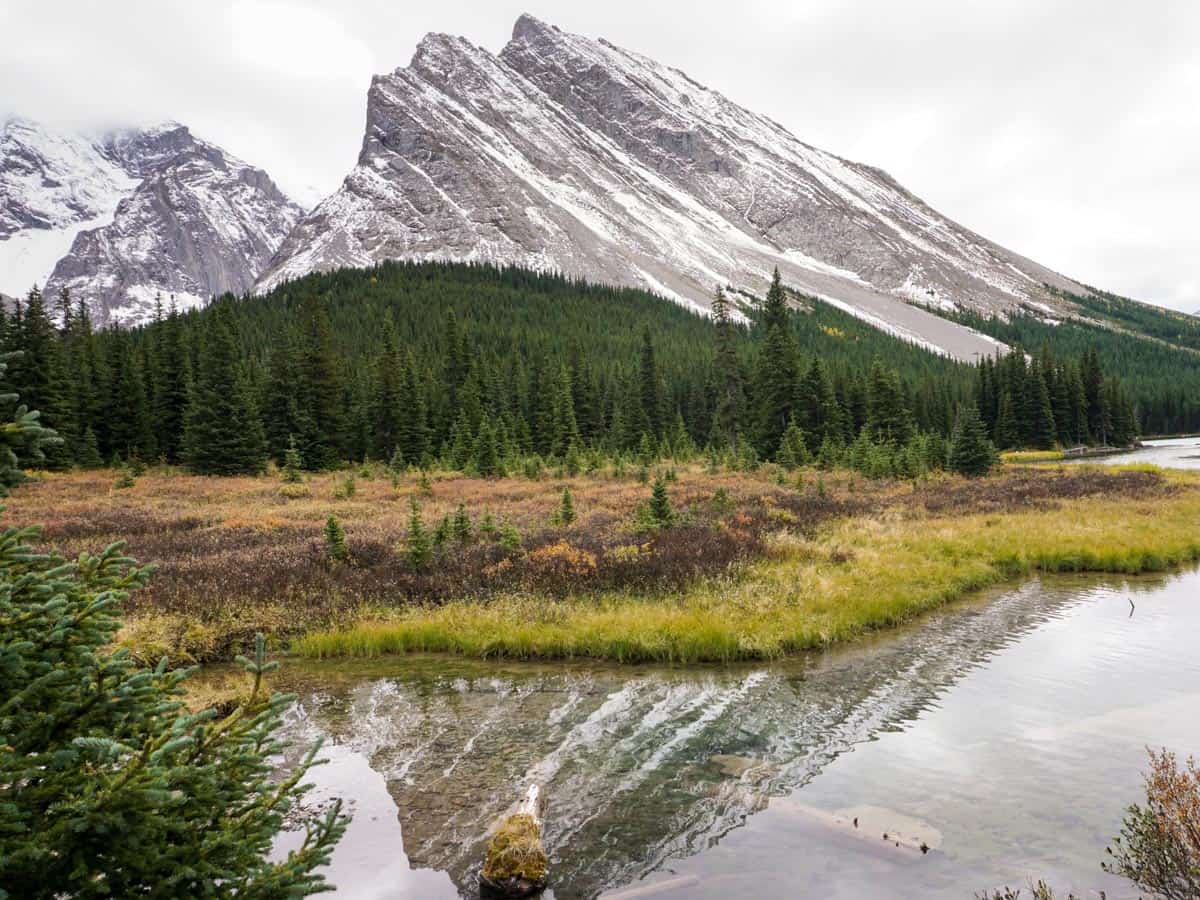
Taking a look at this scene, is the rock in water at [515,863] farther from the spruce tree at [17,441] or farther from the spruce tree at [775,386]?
the spruce tree at [775,386]

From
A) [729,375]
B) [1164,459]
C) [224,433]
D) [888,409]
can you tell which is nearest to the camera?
[224,433]

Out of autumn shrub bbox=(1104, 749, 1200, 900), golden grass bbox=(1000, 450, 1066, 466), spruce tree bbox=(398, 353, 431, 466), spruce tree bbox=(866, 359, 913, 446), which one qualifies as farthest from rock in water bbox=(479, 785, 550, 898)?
golden grass bbox=(1000, 450, 1066, 466)

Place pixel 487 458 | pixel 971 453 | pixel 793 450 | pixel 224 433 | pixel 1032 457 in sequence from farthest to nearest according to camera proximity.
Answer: pixel 1032 457 → pixel 487 458 → pixel 224 433 → pixel 793 450 → pixel 971 453

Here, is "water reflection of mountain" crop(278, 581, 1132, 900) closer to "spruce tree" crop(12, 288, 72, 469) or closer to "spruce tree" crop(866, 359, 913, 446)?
"spruce tree" crop(866, 359, 913, 446)

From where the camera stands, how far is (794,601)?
1542 cm

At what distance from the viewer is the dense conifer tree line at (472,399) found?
48.5 metres

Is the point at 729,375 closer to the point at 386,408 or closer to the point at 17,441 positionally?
the point at 386,408

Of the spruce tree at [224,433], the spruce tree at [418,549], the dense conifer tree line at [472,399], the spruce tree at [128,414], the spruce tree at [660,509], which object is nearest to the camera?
the spruce tree at [418,549]

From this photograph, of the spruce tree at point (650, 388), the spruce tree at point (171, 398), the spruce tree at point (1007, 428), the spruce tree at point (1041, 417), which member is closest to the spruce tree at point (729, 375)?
the spruce tree at point (650, 388)

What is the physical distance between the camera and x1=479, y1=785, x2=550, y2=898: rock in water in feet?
21.5

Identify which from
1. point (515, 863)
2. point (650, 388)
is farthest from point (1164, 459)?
point (515, 863)

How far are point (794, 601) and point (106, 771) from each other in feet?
46.0

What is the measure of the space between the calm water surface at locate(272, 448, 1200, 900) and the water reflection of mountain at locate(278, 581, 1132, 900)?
0.04m

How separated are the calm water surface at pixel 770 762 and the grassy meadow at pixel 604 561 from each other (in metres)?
1.19
